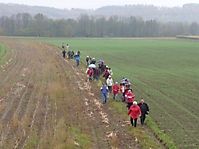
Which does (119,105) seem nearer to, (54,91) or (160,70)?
(54,91)

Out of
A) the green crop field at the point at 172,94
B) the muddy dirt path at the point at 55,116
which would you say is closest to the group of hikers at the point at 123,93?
the muddy dirt path at the point at 55,116

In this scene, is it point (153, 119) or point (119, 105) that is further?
point (119, 105)

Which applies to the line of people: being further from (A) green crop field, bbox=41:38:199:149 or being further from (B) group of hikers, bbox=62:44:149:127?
(A) green crop field, bbox=41:38:199:149

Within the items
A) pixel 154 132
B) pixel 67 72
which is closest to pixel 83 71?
pixel 67 72

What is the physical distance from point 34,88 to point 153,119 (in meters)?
11.4

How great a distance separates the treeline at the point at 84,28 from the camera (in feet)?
501

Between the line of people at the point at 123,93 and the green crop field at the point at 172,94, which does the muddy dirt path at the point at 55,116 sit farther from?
the green crop field at the point at 172,94

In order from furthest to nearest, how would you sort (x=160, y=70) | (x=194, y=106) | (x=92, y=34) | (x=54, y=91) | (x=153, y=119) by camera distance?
(x=92, y=34), (x=160, y=70), (x=54, y=91), (x=194, y=106), (x=153, y=119)

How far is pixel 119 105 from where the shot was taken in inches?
1054

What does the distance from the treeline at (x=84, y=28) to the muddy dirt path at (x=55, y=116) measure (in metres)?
115

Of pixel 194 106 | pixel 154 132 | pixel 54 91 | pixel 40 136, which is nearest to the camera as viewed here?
pixel 40 136

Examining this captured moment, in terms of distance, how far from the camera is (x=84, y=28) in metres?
166

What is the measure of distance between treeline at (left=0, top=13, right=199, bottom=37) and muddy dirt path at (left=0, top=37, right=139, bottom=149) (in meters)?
115

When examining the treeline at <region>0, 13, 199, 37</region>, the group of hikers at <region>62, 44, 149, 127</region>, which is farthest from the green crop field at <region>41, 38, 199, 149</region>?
the treeline at <region>0, 13, 199, 37</region>
